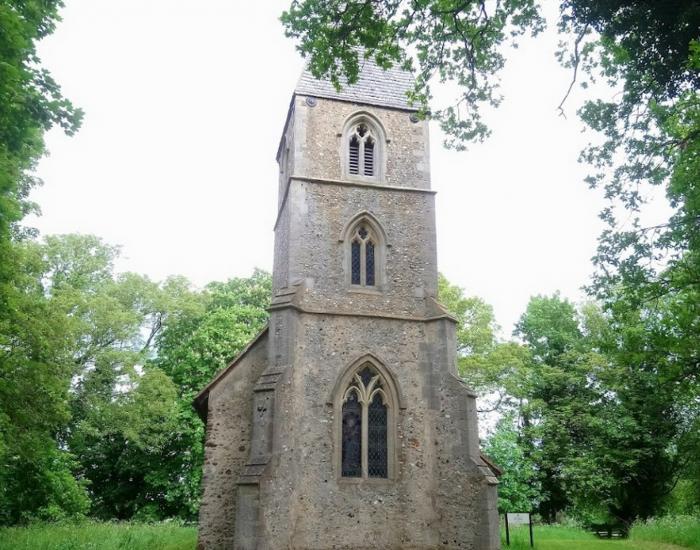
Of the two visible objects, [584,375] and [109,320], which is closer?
[109,320]

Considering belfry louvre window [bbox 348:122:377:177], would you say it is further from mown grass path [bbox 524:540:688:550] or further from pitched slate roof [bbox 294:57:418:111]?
mown grass path [bbox 524:540:688:550]

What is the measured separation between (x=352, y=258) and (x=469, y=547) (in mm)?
6853

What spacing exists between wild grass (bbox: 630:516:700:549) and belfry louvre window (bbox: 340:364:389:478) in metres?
10.7

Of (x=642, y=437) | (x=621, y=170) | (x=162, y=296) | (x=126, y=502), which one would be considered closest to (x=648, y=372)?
(x=642, y=437)

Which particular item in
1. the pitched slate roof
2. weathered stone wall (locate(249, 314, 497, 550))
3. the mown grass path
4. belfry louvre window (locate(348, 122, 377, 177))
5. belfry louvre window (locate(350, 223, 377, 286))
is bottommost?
the mown grass path

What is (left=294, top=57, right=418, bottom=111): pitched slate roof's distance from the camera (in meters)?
16.1

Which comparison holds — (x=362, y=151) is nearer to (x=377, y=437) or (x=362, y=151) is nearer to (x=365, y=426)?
(x=365, y=426)

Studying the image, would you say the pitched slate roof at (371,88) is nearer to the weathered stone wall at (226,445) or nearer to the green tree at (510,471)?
the weathered stone wall at (226,445)

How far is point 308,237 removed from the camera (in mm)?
14414

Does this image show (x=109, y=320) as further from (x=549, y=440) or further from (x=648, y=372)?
(x=648, y=372)

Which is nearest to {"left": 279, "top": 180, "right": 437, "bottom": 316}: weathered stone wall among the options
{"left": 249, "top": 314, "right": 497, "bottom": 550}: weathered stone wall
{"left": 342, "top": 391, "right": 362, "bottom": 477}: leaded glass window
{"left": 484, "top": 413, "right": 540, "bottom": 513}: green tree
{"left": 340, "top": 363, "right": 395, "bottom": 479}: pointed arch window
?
{"left": 249, "top": 314, "right": 497, "bottom": 550}: weathered stone wall

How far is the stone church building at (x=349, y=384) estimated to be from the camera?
12.0 meters

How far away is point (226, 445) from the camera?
530 inches

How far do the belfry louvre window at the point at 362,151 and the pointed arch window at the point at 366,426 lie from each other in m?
5.29
